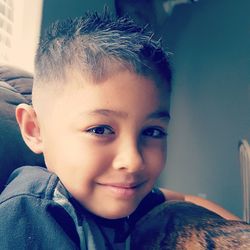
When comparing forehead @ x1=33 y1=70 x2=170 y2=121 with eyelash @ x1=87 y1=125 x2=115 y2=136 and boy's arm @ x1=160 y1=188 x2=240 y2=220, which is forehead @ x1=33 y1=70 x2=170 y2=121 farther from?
boy's arm @ x1=160 y1=188 x2=240 y2=220

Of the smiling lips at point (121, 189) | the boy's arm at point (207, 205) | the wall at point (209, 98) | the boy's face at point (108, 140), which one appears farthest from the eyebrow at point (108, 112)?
the wall at point (209, 98)

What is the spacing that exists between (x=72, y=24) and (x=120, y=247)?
0.49 meters

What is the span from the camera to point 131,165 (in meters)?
0.70

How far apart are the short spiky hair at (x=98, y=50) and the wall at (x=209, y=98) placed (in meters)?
1.47

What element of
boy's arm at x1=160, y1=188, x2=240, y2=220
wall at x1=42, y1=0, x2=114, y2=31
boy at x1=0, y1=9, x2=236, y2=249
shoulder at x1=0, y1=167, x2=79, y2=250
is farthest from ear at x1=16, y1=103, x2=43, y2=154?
wall at x1=42, y1=0, x2=114, y2=31

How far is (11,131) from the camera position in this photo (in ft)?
3.31

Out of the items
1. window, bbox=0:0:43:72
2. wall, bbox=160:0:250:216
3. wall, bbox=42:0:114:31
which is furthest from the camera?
wall, bbox=160:0:250:216

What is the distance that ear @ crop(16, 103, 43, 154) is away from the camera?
0.86 meters

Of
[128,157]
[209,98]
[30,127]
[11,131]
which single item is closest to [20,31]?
[11,131]

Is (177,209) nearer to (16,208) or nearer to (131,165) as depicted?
(131,165)

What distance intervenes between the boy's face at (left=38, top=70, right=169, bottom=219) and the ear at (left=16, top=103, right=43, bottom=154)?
88 millimetres

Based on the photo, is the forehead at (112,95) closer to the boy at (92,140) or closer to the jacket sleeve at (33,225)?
the boy at (92,140)

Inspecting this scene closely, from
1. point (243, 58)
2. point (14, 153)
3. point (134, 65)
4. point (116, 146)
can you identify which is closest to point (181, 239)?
point (116, 146)

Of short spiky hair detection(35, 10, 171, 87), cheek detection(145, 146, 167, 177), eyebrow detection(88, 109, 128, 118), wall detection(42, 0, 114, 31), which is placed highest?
wall detection(42, 0, 114, 31)
